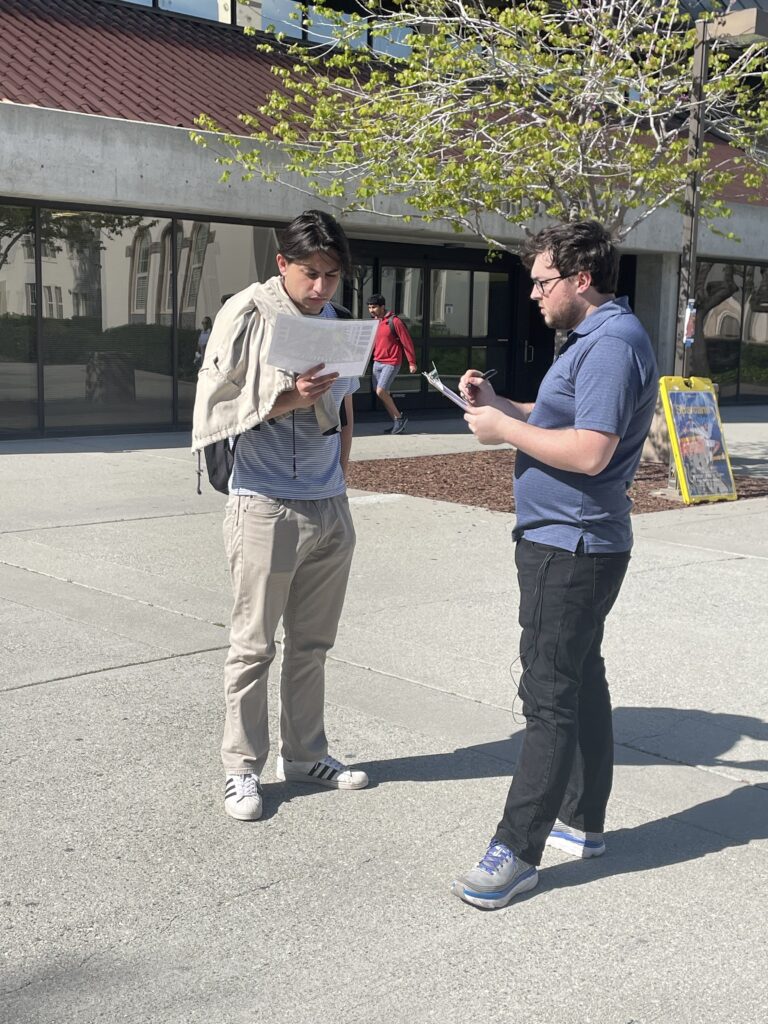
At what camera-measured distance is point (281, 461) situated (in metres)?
4.10

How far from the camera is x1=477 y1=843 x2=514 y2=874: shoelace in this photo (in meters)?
3.58

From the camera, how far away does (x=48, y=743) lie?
15.6 feet

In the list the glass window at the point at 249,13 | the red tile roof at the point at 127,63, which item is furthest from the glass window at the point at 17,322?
the glass window at the point at 249,13

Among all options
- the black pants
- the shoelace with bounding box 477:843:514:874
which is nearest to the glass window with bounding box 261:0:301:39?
the black pants

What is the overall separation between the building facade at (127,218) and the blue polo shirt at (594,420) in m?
11.0

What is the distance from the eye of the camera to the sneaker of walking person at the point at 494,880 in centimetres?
354

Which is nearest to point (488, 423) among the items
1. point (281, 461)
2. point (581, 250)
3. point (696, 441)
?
point (581, 250)

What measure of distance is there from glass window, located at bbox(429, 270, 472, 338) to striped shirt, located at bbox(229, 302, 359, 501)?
16.3 m

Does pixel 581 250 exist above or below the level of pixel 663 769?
above

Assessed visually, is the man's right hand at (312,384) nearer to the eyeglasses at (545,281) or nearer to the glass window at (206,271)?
the eyeglasses at (545,281)

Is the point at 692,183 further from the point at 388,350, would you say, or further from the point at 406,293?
the point at 406,293

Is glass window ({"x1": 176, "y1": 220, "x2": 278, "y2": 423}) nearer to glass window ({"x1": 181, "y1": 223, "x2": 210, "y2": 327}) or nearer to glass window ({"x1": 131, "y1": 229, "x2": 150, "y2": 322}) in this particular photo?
glass window ({"x1": 181, "y1": 223, "x2": 210, "y2": 327})

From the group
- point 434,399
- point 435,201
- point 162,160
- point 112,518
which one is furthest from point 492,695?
point 434,399

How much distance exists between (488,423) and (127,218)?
12.8 meters
